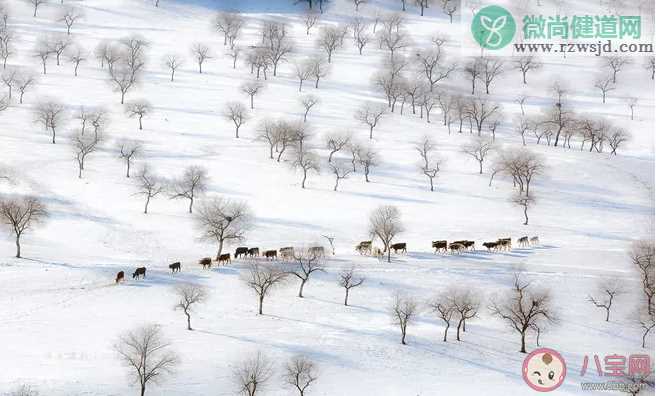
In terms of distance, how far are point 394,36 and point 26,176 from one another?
8717 cm

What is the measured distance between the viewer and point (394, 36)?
462 feet

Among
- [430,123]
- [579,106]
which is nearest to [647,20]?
[579,106]

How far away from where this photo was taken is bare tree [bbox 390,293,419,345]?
44.4 metres

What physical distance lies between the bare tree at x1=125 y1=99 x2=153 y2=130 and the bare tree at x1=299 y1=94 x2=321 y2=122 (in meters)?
23.1

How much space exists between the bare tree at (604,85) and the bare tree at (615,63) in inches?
132

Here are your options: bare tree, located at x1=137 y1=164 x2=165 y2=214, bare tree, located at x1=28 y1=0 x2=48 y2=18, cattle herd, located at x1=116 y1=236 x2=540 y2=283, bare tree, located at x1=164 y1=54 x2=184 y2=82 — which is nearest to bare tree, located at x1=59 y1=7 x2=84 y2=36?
bare tree, located at x1=28 y1=0 x2=48 y2=18

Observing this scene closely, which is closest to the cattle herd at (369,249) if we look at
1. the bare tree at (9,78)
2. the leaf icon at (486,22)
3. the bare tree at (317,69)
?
the bare tree at (317,69)

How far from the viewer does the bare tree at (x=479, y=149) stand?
8662cm

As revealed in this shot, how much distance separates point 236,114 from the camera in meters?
94.7

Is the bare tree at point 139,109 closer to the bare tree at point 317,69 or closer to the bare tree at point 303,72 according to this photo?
the bare tree at point 303,72

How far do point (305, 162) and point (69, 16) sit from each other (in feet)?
275

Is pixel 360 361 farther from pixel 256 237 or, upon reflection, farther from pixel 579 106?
pixel 579 106

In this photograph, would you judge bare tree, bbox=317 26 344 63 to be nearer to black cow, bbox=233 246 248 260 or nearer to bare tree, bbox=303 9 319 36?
bare tree, bbox=303 9 319 36

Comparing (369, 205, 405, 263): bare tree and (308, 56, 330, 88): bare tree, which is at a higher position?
(308, 56, 330, 88): bare tree
